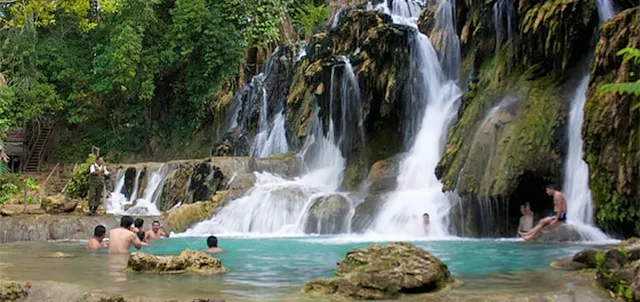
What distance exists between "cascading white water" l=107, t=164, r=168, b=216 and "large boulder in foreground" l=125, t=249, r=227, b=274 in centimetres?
1350

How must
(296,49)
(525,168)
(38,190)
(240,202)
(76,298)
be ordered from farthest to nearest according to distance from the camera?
1. (296,49)
2. (38,190)
3. (240,202)
4. (525,168)
5. (76,298)

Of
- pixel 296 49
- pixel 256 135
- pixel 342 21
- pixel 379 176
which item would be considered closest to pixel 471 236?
pixel 379 176

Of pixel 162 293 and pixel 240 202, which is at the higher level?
pixel 240 202

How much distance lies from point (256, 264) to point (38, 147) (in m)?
31.6

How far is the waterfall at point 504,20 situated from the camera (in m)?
17.1

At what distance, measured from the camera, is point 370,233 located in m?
15.5

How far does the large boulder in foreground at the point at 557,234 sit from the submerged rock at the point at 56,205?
1238 centimetres

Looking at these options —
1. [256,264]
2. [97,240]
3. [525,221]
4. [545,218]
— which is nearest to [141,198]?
[97,240]

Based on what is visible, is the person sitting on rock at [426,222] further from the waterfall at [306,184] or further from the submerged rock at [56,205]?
the submerged rock at [56,205]

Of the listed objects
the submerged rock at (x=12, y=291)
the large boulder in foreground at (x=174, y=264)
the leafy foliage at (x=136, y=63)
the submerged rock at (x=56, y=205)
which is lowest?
the submerged rock at (x=12, y=291)

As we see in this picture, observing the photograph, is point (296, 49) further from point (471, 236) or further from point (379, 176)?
point (471, 236)

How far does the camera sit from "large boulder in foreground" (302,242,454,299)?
21.3 ft

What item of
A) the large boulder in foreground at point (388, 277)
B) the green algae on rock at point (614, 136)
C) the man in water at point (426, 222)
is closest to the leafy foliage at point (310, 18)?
the man in water at point (426, 222)

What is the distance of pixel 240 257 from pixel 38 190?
18879 millimetres
